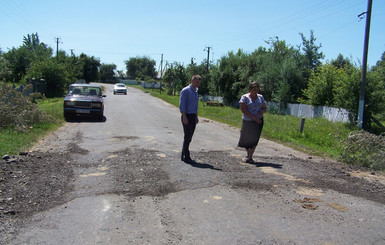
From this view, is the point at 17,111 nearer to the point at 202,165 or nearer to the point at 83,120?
the point at 83,120

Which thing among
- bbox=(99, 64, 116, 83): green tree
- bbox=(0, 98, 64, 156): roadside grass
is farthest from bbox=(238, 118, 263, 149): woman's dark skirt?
bbox=(99, 64, 116, 83): green tree

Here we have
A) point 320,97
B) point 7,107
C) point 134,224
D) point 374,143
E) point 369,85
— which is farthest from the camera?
point 320,97

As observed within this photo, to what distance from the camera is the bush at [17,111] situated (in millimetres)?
10711

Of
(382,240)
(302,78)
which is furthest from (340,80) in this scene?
(382,240)

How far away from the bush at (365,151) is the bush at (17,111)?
904 cm

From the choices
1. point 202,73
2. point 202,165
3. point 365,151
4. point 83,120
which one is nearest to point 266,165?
point 202,165

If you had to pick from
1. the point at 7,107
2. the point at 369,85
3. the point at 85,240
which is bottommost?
the point at 85,240

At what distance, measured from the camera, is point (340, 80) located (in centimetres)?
2173

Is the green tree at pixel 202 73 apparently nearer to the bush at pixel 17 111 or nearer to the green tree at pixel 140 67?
the bush at pixel 17 111

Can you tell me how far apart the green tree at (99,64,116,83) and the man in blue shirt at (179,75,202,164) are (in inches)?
4700

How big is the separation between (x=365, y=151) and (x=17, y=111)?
10.6 m

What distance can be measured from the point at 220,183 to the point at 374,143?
174 inches

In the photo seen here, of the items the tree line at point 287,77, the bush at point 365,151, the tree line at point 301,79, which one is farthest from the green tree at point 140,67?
the bush at point 365,151

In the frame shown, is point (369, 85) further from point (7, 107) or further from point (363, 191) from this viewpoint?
point (7, 107)
